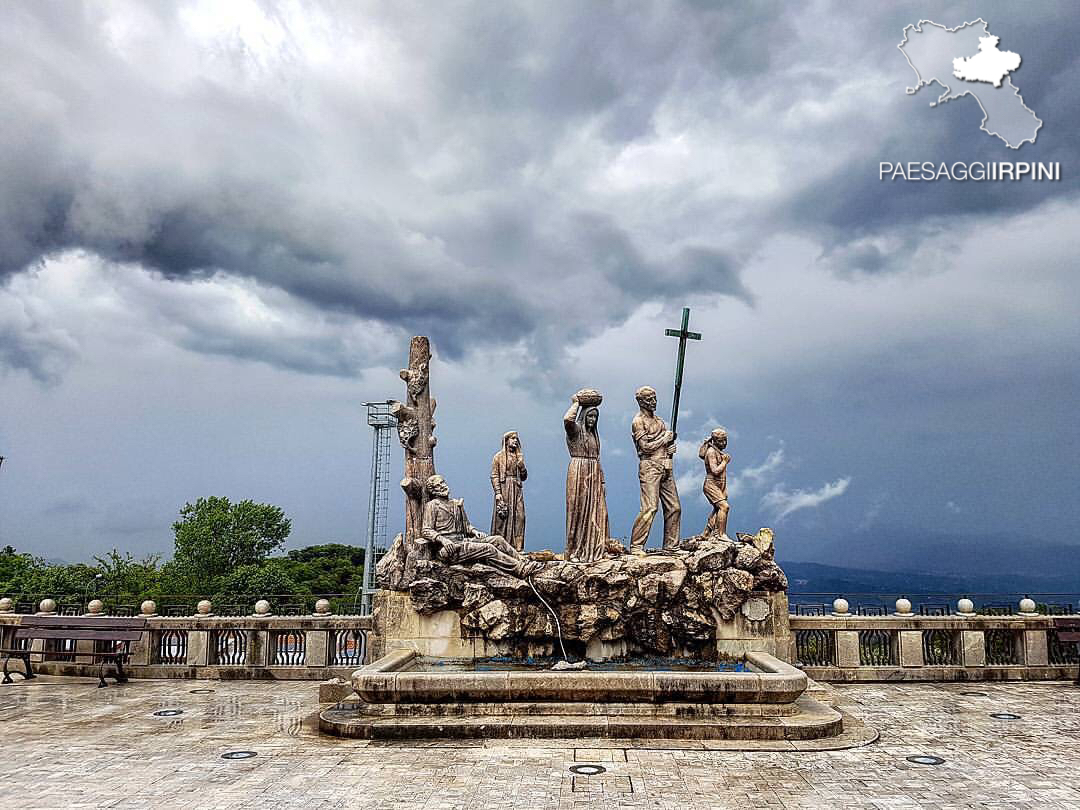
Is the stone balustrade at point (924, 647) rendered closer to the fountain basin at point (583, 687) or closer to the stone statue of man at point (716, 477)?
the stone statue of man at point (716, 477)

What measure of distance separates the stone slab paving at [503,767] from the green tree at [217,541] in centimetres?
3333

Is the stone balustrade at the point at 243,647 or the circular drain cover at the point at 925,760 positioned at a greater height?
the stone balustrade at the point at 243,647

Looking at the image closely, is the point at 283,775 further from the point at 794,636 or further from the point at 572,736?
the point at 794,636

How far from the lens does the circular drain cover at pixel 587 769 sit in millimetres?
8625

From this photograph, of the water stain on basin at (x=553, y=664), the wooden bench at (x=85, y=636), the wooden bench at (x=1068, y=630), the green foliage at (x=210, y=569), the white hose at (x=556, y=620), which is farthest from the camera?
the green foliage at (x=210, y=569)

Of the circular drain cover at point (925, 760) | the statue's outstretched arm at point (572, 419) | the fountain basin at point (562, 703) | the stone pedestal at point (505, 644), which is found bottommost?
the circular drain cover at point (925, 760)

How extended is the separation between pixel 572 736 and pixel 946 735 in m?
4.76

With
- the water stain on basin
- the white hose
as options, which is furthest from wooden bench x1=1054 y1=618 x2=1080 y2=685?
the white hose

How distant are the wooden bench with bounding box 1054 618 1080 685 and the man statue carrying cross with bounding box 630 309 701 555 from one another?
6.70 m

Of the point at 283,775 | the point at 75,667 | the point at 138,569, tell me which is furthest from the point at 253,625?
the point at 138,569

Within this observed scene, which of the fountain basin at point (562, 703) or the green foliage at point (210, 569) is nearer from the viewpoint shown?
the fountain basin at point (562, 703)

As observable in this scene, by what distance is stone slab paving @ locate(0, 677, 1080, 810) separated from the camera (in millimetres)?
7836

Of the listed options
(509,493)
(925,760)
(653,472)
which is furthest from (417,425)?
(925,760)

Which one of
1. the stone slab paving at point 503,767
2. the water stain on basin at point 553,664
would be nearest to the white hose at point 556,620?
the water stain on basin at point 553,664
